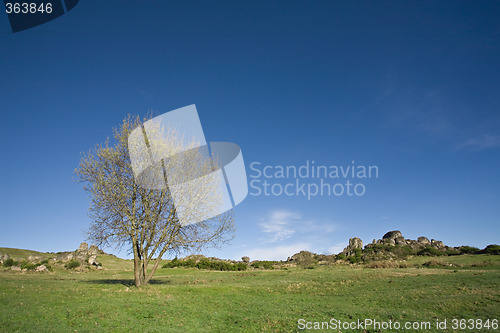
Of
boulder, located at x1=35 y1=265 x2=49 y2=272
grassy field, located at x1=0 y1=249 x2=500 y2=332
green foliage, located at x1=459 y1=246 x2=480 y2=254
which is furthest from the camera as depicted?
green foliage, located at x1=459 y1=246 x2=480 y2=254

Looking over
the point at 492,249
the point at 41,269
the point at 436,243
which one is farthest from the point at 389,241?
the point at 41,269

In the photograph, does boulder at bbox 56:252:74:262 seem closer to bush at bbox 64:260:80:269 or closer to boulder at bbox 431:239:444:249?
bush at bbox 64:260:80:269

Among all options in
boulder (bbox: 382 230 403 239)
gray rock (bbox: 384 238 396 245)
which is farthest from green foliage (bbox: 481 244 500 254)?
boulder (bbox: 382 230 403 239)

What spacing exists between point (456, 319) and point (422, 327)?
332 cm

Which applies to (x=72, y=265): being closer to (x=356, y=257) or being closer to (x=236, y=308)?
(x=236, y=308)

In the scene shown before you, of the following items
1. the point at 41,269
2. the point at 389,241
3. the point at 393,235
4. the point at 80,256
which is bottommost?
the point at 41,269

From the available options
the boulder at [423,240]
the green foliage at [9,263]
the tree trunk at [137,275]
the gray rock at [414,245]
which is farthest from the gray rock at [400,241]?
the green foliage at [9,263]

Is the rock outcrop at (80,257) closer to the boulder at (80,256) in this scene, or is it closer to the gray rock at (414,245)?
the boulder at (80,256)

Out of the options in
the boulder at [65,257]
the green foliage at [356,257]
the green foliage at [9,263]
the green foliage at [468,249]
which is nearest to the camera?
the green foliage at [9,263]

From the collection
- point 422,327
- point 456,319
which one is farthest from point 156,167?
point 456,319

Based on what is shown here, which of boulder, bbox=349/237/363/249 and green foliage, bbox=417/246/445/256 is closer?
green foliage, bbox=417/246/445/256

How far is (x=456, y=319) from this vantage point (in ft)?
60.1

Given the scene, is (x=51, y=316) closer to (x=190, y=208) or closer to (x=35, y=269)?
(x=190, y=208)

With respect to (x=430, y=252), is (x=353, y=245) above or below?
below
